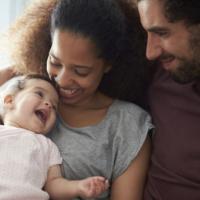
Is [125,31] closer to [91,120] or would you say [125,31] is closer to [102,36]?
[102,36]

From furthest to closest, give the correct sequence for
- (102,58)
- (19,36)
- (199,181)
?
(19,36) → (102,58) → (199,181)

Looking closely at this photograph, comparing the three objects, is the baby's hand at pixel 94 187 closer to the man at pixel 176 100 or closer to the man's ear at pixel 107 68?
the man at pixel 176 100

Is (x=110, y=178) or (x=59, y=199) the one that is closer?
(x=59, y=199)

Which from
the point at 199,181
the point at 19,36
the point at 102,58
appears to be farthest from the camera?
the point at 19,36

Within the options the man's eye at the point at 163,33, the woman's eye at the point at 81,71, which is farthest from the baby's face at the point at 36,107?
the man's eye at the point at 163,33

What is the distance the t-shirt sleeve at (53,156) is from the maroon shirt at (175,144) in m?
0.29

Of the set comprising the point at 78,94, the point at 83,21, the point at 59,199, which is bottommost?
the point at 59,199

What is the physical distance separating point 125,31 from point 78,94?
25 cm

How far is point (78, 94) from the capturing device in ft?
4.74

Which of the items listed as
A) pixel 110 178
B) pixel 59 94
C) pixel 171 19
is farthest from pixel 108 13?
pixel 110 178

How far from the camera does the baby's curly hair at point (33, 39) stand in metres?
1.59

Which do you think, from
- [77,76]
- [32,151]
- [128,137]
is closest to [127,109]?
[128,137]

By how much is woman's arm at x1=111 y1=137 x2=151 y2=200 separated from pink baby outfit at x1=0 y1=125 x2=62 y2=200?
0.20m

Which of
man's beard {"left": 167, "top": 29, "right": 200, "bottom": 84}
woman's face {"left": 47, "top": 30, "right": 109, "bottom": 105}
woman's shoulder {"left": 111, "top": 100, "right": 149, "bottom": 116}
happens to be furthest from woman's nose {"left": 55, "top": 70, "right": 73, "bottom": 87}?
man's beard {"left": 167, "top": 29, "right": 200, "bottom": 84}
